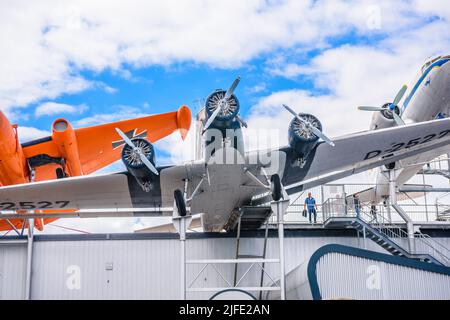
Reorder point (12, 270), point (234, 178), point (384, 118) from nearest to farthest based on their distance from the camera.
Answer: point (234, 178) < point (12, 270) < point (384, 118)

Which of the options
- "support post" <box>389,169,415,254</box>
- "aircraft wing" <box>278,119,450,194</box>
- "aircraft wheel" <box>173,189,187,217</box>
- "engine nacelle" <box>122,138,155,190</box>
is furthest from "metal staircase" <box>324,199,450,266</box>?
"engine nacelle" <box>122,138,155,190</box>

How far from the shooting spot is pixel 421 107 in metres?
25.5

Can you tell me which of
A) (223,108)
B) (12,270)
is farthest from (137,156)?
(12,270)

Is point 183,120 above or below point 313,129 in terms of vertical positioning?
above

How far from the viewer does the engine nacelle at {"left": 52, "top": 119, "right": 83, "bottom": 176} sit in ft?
69.8

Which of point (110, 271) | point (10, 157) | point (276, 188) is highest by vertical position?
point (10, 157)

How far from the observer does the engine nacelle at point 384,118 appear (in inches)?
922

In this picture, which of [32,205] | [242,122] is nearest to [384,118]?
[242,122]

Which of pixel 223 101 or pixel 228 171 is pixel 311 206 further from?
pixel 223 101

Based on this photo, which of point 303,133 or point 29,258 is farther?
point 29,258

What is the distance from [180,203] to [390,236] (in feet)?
40.7

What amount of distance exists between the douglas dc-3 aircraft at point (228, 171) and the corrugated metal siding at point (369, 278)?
9.03 feet

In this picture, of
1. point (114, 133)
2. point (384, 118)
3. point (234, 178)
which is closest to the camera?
point (234, 178)

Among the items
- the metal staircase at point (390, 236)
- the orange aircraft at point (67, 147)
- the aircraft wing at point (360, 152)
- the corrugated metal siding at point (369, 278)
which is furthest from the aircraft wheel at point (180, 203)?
the metal staircase at point (390, 236)
